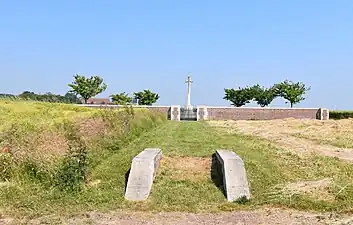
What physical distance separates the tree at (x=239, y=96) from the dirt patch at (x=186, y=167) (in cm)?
4573

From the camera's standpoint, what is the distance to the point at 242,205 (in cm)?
704

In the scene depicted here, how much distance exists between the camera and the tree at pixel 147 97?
5528cm

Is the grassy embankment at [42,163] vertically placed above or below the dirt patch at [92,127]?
below

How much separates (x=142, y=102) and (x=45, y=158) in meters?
47.3

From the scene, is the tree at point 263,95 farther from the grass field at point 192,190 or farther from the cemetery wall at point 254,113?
the grass field at point 192,190

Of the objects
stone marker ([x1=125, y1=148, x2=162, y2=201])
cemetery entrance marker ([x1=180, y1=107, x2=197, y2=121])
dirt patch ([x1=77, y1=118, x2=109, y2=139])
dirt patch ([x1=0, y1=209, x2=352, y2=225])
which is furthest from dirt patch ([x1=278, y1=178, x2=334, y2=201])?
cemetery entrance marker ([x1=180, y1=107, x2=197, y2=121])

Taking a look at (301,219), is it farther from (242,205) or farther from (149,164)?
(149,164)

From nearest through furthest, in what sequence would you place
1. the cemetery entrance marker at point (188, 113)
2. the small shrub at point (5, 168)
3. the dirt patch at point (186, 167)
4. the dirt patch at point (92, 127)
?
1. the small shrub at point (5, 168)
2. the dirt patch at point (186, 167)
3. the dirt patch at point (92, 127)
4. the cemetery entrance marker at point (188, 113)

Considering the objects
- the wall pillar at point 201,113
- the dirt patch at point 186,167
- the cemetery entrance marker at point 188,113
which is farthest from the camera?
the cemetery entrance marker at point 188,113

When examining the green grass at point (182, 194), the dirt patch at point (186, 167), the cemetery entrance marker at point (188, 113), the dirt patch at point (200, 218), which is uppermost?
the cemetery entrance marker at point (188, 113)

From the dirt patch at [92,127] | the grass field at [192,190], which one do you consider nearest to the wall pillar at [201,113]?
the dirt patch at [92,127]

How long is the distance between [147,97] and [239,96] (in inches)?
414

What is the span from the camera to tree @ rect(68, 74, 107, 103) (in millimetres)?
52125

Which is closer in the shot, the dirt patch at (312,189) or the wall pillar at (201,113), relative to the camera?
the dirt patch at (312,189)
